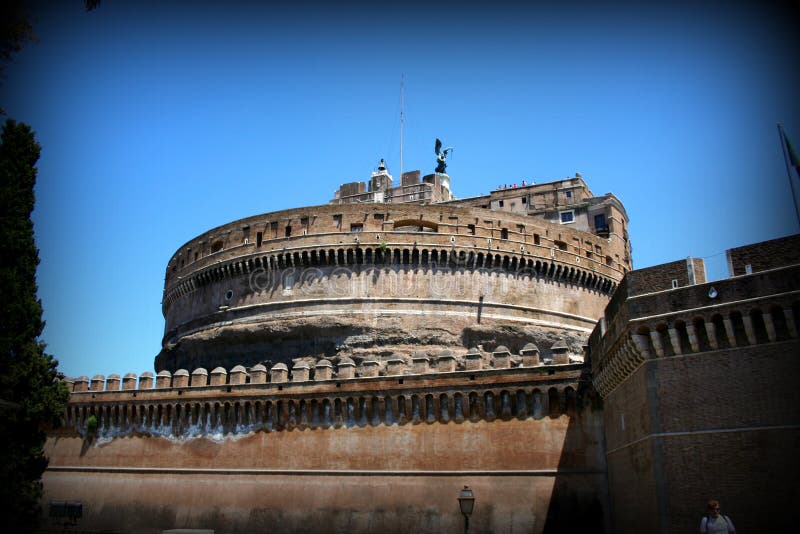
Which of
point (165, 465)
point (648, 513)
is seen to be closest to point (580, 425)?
point (648, 513)

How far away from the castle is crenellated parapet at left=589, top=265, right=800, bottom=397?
4 centimetres

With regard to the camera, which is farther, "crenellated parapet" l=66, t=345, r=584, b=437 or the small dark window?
the small dark window

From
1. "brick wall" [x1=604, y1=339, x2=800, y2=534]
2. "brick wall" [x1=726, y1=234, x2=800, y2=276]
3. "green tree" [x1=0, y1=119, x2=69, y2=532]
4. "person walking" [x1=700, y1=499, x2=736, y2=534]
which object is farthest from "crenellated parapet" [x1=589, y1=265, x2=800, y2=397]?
"green tree" [x1=0, y1=119, x2=69, y2=532]

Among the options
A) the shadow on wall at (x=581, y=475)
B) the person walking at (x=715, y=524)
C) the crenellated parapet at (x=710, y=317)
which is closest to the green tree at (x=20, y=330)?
the shadow on wall at (x=581, y=475)

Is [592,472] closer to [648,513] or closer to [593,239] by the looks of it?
Answer: [648,513]

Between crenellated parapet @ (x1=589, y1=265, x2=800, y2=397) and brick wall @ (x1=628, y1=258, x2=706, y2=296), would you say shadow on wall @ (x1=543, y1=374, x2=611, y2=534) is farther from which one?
brick wall @ (x1=628, y1=258, x2=706, y2=296)

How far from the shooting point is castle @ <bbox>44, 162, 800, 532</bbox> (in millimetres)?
13367

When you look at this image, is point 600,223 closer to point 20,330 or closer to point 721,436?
point 721,436

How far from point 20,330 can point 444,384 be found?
14653mm

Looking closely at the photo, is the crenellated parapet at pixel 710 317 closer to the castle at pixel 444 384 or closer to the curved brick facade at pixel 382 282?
the castle at pixel 444 384

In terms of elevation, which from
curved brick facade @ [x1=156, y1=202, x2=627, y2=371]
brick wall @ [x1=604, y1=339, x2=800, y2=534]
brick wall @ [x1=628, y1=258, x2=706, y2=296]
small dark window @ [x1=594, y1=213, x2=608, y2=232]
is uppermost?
small dark window @ [x1=594, y1=213, x2=608, y2=232]

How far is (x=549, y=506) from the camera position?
19.7 metres

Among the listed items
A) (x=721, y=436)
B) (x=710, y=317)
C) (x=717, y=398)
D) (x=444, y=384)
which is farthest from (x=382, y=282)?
(x=721, y=436)

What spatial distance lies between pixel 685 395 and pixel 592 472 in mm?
6414
